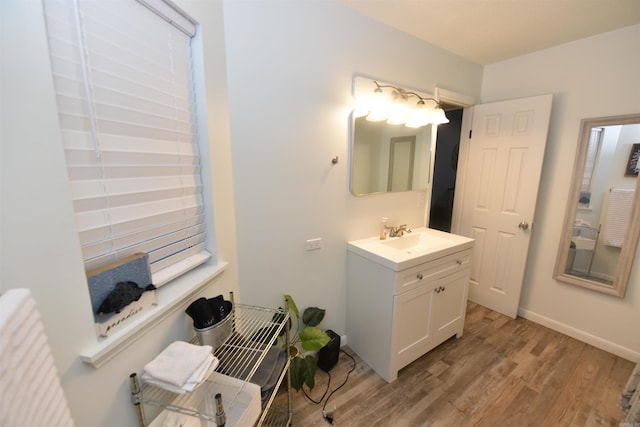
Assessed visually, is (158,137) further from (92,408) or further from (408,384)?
(408,384)

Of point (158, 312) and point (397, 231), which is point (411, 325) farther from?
point (158, 312)

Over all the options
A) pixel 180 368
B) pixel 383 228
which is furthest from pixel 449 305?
pixel 180 368

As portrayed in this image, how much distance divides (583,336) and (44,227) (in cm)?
352

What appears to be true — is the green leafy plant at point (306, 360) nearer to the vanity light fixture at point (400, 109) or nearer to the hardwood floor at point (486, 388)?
the hardwood floor at point (486, 388)

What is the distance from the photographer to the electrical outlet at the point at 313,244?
1.74 m

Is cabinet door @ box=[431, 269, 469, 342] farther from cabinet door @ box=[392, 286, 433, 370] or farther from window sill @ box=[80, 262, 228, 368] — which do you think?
window sill @ box=[80, 262, 228, 368]

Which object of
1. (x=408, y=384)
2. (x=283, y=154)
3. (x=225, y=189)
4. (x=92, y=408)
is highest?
(x=283, y=154)

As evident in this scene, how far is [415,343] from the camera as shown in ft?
5.96

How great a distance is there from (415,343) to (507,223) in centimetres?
153

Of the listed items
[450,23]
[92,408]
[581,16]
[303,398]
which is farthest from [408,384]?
[581,16]

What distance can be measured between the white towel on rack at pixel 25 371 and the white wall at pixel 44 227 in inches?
4.6

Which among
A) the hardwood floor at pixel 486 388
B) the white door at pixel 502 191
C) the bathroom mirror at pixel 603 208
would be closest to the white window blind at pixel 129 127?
the hardwood floor at pixel 486 388

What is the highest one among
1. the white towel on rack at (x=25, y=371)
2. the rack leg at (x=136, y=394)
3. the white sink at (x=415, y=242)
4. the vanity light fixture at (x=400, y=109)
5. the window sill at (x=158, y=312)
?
the vanity light fixture at (x=400, y=109)

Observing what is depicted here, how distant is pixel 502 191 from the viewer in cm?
244
